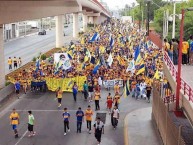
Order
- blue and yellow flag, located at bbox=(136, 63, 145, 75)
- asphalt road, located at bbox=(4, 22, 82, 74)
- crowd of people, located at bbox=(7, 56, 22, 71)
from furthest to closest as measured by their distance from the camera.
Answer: asphalt road, located at bbox=(4, 22, 82, 74)
crowd of people, located at bbox=(7, 56, 22, 71)
blue and yellow flag, located at bbox=(136, 63, 145, 75)

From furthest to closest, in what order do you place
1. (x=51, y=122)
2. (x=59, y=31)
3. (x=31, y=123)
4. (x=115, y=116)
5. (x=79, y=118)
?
(x=59, y=31) → (x=51, y=122) → (x=115, y=116) → (x=79, y=118) → (x=31, y=123)

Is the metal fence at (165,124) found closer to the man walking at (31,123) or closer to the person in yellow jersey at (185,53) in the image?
the person in yellow jersey at (185,53)

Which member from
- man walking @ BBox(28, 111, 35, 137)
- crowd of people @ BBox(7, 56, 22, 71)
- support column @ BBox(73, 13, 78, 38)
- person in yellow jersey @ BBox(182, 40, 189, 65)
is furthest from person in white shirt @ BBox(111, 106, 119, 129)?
support column @ BBox(73, 13, 78, 38)

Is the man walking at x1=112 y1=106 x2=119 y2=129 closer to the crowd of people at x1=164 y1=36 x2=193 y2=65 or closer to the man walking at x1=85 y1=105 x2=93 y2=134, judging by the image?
the man walking at x1=85 y1=105 x2=93 y2=134

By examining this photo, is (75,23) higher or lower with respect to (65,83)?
higher

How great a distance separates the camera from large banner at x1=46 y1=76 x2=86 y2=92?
2936 cm

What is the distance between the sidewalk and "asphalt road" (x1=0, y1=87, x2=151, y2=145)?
386 millimetres

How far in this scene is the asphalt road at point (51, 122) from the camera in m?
19.1

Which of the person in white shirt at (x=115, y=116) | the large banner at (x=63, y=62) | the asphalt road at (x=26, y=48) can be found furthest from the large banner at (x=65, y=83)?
the asphalt road at (x=26, y=48)

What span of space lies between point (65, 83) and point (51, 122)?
7632mm

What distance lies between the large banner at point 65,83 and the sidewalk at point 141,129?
6.23m

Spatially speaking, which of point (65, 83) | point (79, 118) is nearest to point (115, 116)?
point (79, 118)

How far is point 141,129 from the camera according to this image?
21.1m

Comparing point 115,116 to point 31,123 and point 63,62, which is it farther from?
point 63,62
